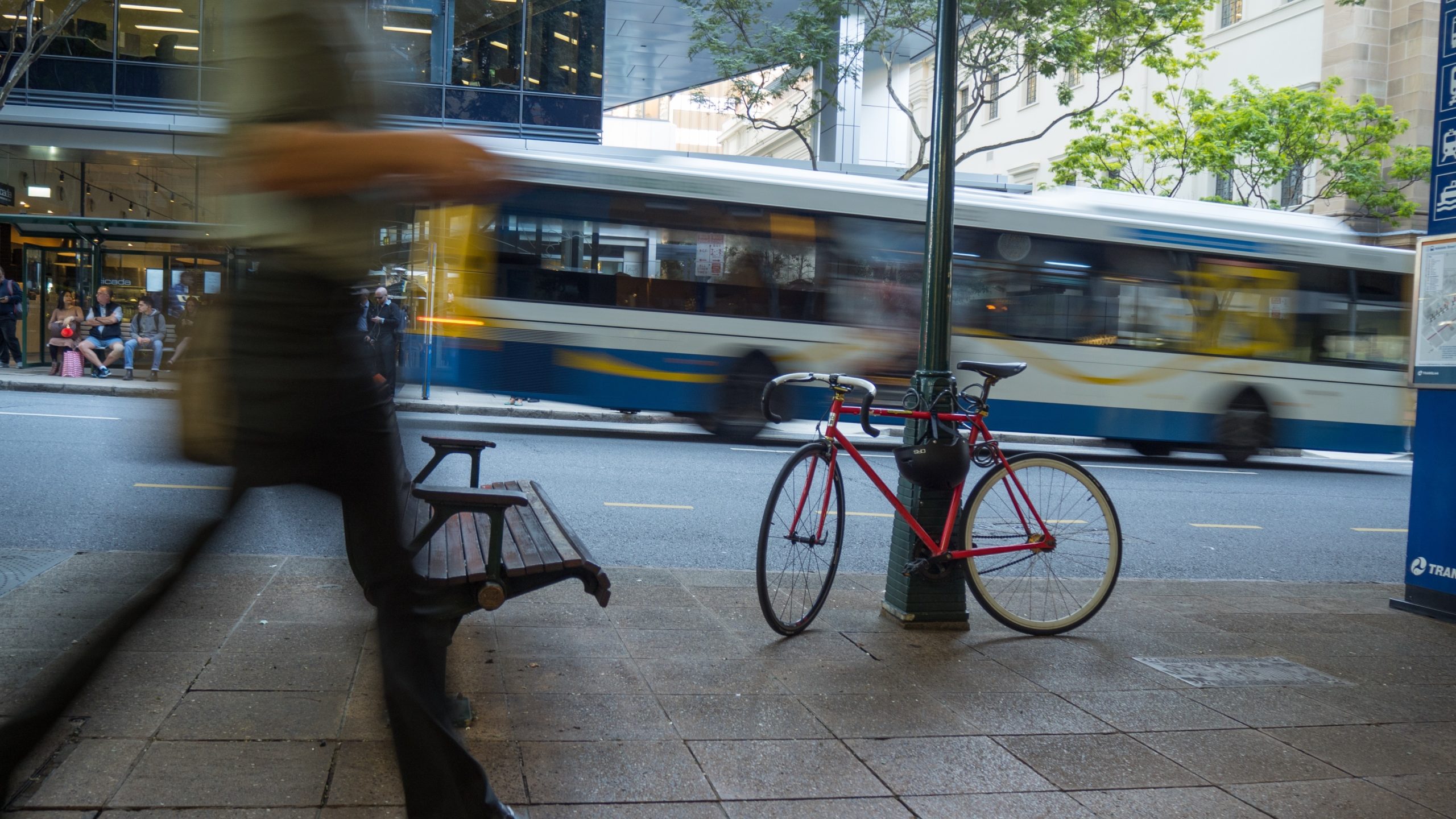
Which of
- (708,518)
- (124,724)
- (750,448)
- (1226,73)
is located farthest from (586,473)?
(1226,73)

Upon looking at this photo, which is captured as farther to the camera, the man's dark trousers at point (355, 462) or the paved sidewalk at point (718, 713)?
the paved sidewalk at point (718, 713)

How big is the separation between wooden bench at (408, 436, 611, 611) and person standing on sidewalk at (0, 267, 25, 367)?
18.2 m

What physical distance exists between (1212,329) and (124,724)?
14120 mm

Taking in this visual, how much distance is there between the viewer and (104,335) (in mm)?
18516

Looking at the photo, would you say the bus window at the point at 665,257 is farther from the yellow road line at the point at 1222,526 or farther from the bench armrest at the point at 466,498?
the bench armrest at the point at 466,498

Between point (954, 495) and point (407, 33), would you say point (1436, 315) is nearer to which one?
point (954, 495)

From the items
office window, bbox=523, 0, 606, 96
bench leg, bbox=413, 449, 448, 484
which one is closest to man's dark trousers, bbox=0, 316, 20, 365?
office window, bbox=523, 0, 606, 96

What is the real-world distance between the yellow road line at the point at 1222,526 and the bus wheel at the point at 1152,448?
5966 millimetres

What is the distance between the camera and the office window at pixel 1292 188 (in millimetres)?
28172

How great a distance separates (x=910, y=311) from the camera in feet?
46.3

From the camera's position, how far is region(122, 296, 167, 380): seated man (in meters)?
18.8

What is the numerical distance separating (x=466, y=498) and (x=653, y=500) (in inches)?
237

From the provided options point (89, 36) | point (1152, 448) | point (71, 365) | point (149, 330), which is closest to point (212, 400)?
point (1152, 448)

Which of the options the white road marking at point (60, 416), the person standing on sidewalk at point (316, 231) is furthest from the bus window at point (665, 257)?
the person standing on sidewalk at point (316, 231)
